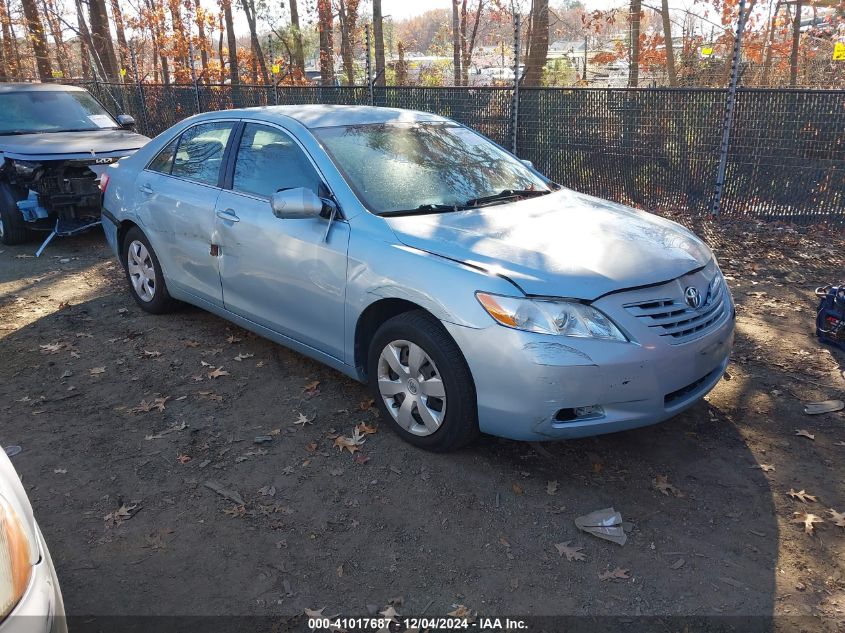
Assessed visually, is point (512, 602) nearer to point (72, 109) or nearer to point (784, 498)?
point (784, 498)

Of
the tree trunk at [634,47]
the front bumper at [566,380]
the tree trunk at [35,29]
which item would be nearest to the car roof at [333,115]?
the front bumper at [566,380]

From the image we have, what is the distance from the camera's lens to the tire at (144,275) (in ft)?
18.5

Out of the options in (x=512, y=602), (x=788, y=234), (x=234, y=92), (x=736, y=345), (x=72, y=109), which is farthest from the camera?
(x=234, y=92)

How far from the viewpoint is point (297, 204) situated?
3.89 meters

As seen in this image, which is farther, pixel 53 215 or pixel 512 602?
pixel 53 215

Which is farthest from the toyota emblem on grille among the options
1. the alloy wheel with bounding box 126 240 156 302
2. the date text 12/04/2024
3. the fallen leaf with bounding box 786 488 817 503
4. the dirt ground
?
the alloy wheel with bounding box 126 240 156 302

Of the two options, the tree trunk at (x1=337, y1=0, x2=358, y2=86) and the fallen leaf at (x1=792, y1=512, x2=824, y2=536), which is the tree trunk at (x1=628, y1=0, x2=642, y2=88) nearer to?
the fallen leaf at (x1=792, y1=512, x2=824, y2=536)

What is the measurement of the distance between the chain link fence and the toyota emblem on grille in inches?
225

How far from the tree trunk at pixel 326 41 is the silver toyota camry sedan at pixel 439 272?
1472cm

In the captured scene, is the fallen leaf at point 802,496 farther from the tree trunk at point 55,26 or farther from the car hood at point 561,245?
the tree trunk at point 55,26

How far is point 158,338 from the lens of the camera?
18.0ft

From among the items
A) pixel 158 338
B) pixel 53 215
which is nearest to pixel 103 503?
pixel 158 338

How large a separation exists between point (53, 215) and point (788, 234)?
832 cm

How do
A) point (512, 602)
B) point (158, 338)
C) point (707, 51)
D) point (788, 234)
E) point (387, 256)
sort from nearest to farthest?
1. point (512, 602)
2. point (387, 256)
3. point (158, 338)
4. point (788, 234)
5. point (707, 51)
